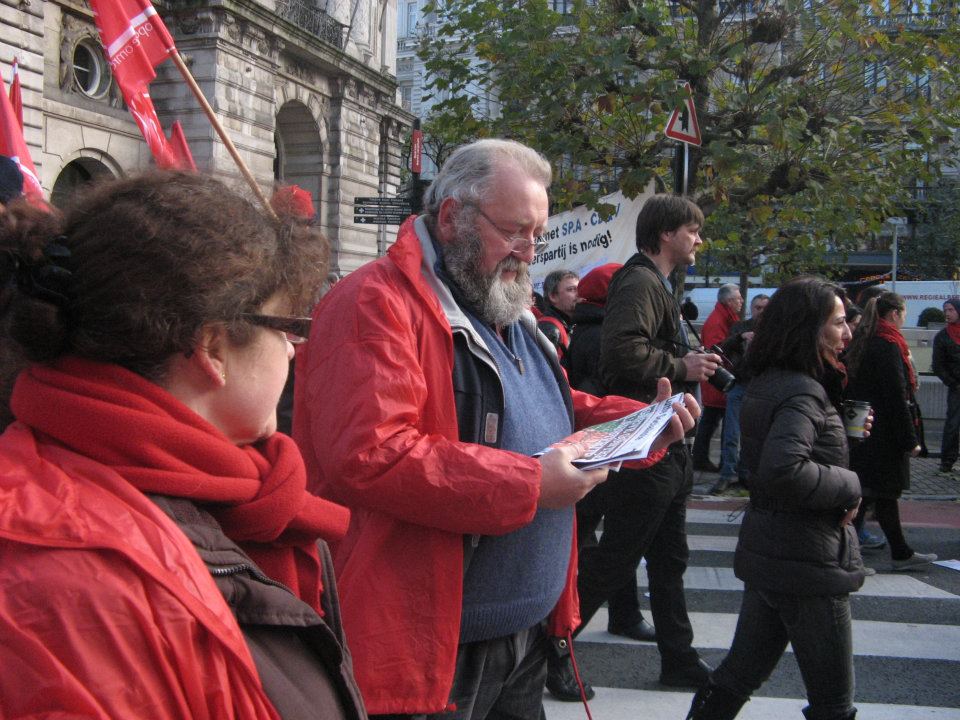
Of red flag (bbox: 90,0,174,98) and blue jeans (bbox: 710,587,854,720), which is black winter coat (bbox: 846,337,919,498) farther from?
red flag (bbox: 90,0,174,98)

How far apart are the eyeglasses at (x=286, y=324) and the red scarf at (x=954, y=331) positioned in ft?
37.7

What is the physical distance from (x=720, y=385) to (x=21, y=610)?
331 cm

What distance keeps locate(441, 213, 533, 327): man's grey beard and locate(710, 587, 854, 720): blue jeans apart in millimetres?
1408

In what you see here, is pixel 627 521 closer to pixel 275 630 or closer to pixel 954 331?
pixel 275 630

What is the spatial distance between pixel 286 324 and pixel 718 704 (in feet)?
7.90

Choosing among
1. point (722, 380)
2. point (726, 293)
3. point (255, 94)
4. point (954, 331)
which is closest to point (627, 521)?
point (722, 380)

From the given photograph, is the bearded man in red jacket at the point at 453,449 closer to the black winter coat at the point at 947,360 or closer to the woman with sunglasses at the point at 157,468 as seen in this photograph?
the woman with sunglasses at the point at 157,468

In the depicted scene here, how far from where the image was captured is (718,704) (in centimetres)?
318

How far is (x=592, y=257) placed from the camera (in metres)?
9.28

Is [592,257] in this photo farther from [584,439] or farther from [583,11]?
[584,439]

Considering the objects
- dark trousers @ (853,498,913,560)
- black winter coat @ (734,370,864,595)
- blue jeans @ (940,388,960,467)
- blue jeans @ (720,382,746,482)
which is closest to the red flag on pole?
black winter coat @ (734,370,864,595)

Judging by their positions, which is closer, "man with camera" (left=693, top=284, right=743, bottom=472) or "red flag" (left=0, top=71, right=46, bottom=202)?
"red flag" (left=0, top=71, right=46, bottom=202)

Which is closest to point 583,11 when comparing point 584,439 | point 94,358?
point 584,439

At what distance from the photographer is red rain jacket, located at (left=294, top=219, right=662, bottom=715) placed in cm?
199
